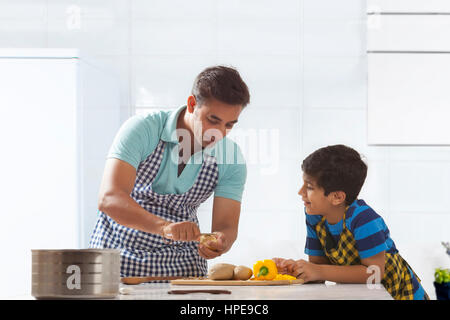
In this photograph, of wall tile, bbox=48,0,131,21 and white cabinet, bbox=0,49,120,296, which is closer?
white cabinet, bbox=0,49,120,296

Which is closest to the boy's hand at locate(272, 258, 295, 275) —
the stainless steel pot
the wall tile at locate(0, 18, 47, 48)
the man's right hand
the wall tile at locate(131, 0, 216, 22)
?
the man's right hand

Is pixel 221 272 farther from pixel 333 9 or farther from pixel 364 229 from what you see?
pixel 333 9

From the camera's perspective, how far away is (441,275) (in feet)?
7.39

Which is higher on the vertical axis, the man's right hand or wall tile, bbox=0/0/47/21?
wall tile, bbox=0/0/47/21

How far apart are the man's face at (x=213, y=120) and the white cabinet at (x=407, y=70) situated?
1177 millimetres

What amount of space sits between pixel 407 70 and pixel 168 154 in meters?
1.35

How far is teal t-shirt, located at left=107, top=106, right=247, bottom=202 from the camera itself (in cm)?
141

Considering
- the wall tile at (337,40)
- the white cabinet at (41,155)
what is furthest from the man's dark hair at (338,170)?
the wall tile at (337,40)

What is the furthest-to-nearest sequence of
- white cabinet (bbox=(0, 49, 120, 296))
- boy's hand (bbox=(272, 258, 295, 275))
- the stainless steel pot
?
white cabinet (bbox=(0, 49, 120, 296)) < boy's hand (bbox=(272, 258, 295, 275)) < the stainless steel pot

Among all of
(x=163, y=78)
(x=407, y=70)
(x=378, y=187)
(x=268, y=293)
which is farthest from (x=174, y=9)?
(x=268, y=293)

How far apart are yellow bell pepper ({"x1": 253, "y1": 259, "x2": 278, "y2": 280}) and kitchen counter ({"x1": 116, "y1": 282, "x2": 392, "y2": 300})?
0.08m

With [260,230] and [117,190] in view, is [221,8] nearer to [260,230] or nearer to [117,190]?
[260,230]

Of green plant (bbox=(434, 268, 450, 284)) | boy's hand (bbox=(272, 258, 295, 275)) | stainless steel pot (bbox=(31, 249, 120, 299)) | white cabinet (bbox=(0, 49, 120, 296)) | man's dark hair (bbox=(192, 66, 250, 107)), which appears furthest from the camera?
green plant (bbox=(434, 268, 450, 284))

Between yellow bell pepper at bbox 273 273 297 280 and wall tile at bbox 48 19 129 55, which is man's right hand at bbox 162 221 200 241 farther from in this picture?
wall tile at bbox 48 19 129 55
